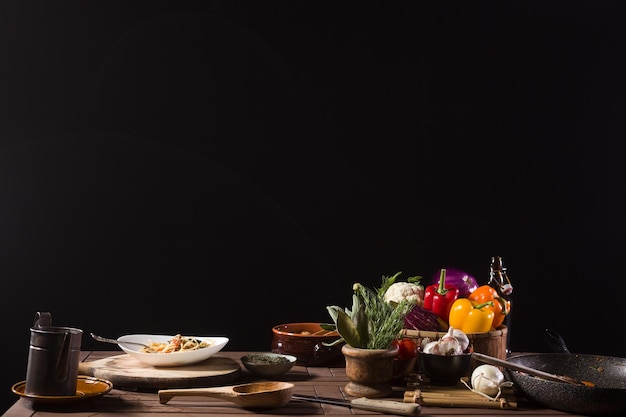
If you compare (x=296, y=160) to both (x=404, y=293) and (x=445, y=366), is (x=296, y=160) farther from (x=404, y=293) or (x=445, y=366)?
(x=445, y=366)

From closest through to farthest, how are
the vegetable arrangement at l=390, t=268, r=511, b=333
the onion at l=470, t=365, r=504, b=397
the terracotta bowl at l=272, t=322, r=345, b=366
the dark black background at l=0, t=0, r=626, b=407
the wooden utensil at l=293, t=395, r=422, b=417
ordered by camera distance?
the wooden utensil at l=293, t=395, r=422, b=417 < the onion at l=470, t=365, r=504, b=397 < the vegetable arrangement at l=390, t=268, r=511, b=333 < the terracotta bowl at l=272, t=322, r=345, b=366 < the dark black background at l=0, t=0, r=626, b=407

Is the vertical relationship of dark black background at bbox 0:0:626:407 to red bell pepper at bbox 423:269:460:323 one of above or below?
above

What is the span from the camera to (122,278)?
3.38 meters

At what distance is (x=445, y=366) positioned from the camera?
78.1 inches

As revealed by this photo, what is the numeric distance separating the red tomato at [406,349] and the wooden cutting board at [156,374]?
1.44ft

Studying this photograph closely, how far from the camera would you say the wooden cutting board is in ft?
6.47

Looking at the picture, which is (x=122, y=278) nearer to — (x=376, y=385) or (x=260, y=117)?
(x=260, y=117)

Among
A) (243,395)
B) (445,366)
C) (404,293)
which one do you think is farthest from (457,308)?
(243,395)

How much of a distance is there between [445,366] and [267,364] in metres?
0.48

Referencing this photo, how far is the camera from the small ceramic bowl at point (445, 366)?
1980 mm

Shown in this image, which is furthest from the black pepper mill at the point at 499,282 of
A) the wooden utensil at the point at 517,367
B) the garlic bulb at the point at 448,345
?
the wooden utensil at the point at 517,367

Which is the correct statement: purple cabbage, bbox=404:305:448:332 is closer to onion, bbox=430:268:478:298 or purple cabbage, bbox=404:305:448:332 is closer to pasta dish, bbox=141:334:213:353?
onion, bbox=430:268:478:298

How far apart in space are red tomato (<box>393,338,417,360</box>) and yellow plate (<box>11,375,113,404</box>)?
2.47ft

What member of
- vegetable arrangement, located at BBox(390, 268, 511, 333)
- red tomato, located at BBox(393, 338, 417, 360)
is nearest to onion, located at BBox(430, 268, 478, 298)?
vegetable arrangement, located at BBox(390, 268, 511, 333)
